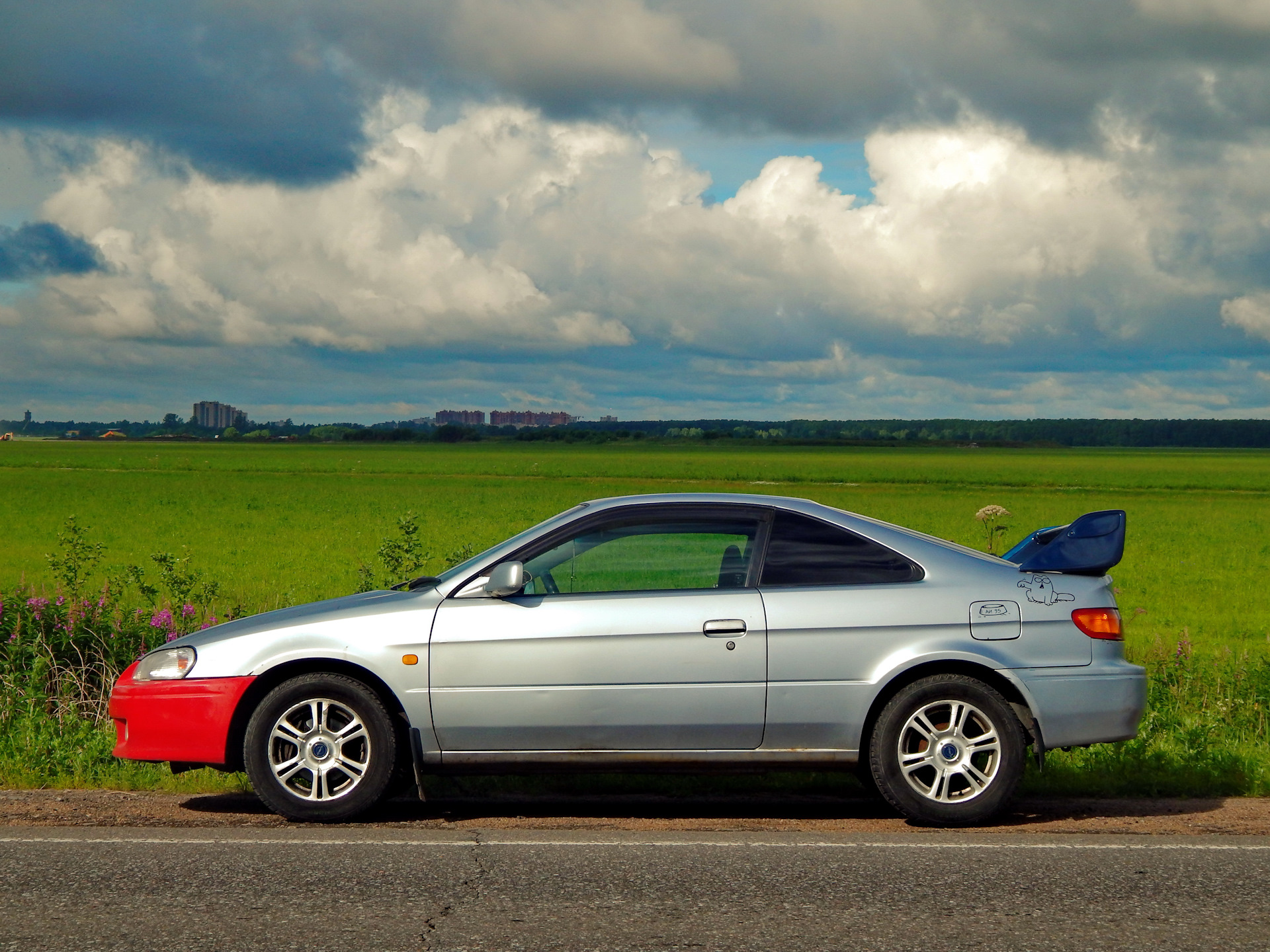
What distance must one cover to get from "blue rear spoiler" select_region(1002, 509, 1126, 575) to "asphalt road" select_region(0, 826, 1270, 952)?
1326 mm

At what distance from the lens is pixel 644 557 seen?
6.48 metres

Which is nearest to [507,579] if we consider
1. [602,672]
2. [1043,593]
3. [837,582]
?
[602,672]

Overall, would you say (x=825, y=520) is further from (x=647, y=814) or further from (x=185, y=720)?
(x=185, y=720)

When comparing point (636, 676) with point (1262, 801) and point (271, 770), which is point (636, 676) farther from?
point (1262, 801)

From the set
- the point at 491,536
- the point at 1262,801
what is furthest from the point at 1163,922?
the point at 491,536

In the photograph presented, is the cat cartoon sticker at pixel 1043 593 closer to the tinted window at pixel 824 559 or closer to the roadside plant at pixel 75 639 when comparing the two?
the tinted window at pixel 824 559

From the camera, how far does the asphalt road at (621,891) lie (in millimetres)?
4223

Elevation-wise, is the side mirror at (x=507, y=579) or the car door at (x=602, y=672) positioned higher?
the side mirror at (x=507, y=579)

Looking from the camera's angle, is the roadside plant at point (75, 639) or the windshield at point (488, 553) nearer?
the windshield at point (488, 553)

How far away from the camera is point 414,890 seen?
4770 mm

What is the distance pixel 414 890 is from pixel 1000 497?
182 ft

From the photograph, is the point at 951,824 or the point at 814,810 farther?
the point at 814,810

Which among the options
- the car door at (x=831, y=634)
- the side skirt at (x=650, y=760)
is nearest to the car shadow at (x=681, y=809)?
the side skirt at (x=650, y=760)

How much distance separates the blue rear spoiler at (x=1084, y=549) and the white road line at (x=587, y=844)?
4.47 ft
